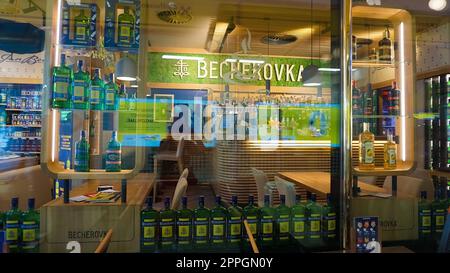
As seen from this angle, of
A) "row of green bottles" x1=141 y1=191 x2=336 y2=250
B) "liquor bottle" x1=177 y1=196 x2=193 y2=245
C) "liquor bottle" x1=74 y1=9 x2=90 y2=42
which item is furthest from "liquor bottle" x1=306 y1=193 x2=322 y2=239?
"liquor bottle" x1=74 y1=9 x2=90 y2=42

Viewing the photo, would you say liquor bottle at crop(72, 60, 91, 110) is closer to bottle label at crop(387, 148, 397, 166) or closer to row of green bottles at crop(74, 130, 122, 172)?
row of green bottles at crop(74, 130, 122, 172)

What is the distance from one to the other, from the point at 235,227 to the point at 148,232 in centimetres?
52

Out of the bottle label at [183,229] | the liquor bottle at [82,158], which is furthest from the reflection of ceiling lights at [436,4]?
the liquor bottle at [82,158]

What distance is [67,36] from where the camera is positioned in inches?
76.7

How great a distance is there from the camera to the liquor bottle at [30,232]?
184 cm

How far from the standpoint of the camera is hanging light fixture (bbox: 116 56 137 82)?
218 cm

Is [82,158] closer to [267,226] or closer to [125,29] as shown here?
[125,29]

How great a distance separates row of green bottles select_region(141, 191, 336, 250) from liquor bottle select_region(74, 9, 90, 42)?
3.59 ft

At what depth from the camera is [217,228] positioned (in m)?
1.97

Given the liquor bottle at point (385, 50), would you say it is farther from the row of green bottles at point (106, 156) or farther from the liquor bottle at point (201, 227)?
the row of green bottles at point (106, 156)
